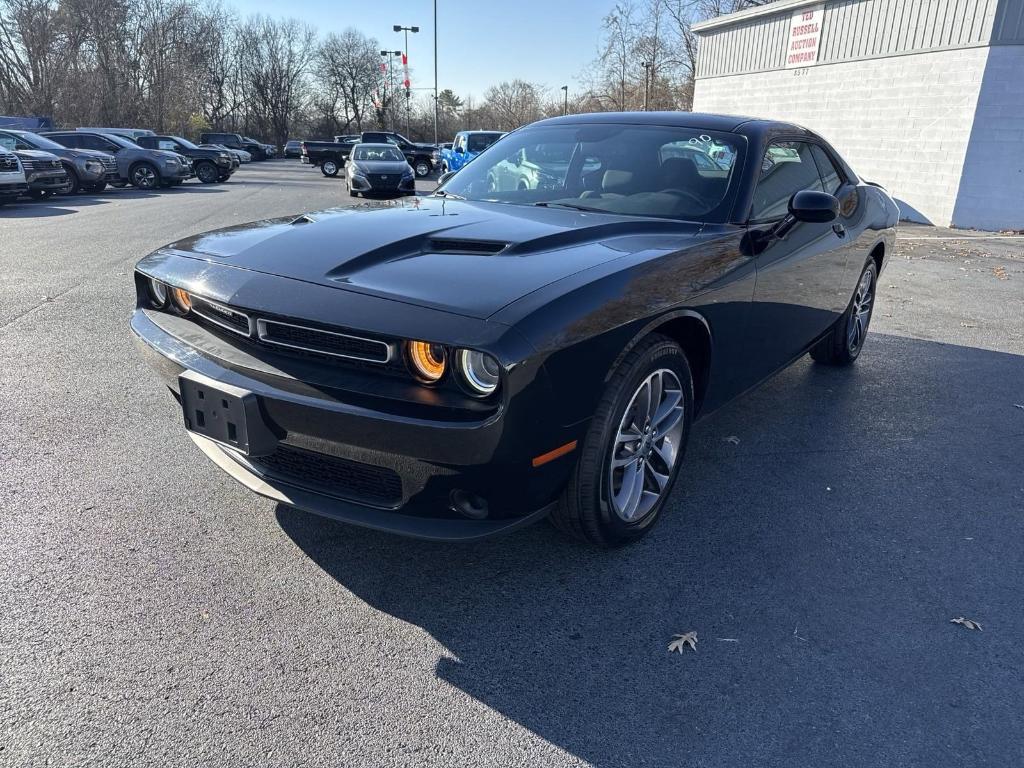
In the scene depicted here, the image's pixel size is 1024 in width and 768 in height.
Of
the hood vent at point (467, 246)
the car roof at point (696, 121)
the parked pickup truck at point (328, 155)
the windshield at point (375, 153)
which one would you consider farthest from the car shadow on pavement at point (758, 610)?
the parked pickup truck at point (328, 155)

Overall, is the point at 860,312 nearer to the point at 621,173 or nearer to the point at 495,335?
the point at 621,173

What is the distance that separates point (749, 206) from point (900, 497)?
1.45m

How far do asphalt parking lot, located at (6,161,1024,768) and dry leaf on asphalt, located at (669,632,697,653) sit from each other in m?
0.03

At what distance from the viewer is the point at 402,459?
2090 mm

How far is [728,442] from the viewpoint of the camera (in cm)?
378

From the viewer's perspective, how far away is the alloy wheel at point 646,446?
2.60m

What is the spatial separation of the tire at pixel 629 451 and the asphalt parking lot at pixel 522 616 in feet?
0.52

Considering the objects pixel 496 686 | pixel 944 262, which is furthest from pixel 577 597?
pixel 944 262

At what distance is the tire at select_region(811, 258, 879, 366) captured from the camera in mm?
4918

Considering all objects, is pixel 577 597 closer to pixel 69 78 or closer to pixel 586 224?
pixel 586 224

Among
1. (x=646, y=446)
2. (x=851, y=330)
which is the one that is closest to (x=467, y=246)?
(x=646, y=446)

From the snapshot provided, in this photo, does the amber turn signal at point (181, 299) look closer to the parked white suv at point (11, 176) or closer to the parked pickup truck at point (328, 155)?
the parked white suv at point (11, 176)

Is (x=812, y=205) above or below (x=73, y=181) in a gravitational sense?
above

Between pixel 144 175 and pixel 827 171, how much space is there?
20.3 metres
